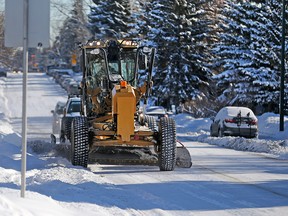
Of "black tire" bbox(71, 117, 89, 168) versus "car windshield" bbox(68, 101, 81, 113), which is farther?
"car windshield" bbox(68, 101, 81, 113)

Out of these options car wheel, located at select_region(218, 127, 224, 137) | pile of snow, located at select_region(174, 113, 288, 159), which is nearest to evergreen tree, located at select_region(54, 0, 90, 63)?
pile of snow, located at select_region(174, 113, 288, 159)

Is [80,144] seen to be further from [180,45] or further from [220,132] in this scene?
[180,45]

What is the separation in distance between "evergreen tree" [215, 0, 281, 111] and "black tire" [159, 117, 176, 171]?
2861 cm

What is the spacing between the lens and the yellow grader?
51.0ft

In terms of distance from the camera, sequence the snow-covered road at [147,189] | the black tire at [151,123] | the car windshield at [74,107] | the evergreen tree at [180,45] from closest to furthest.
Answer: the snow-covered road at [147,189], the black tire at [151,123], the car windshield at [74,107], the evergreen tree at [180,45]

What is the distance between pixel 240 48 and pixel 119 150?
31.5 metres

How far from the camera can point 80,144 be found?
15703 mm

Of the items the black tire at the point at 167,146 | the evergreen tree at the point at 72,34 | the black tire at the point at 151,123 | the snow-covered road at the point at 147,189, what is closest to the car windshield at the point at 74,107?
the snow-covered road at the point at 147,189

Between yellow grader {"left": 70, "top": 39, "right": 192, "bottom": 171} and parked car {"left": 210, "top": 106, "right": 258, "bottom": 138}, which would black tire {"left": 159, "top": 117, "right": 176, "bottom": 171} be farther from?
parked car {"left": 210, "top": 106, "right": 258, "bottom": 138}

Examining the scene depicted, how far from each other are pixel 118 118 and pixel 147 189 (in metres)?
3.07

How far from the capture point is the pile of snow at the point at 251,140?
23694mm

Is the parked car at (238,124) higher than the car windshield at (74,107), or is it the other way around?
the car windshield at (74,107)

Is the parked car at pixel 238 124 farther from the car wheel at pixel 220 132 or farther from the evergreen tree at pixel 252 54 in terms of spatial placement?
the evergreen tree at pixel 252 54

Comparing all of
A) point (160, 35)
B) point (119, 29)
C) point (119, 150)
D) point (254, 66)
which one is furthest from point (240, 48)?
point (119, 150)
